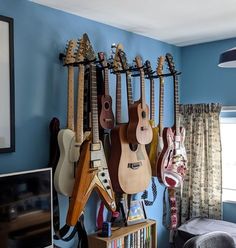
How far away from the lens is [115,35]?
9.65ft

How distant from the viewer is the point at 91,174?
7.27 ft

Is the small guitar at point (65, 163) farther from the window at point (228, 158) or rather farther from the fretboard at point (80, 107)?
the window at point (228, 158)

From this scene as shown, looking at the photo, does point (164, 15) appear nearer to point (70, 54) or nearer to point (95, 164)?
point (70, 54)

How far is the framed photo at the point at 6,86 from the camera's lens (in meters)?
2.11

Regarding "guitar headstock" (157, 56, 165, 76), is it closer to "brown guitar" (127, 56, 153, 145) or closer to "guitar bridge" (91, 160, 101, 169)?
"brown guitar" (127, 56, 153, 145)

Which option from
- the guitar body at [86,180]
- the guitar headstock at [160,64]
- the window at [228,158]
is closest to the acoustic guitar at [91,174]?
the guitar body at [86,180]

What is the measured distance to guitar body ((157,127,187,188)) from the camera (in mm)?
2834

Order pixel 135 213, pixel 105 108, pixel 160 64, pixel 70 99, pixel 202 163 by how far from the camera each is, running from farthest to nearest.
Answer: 1. pixel 202 163
2. pixel 160 64
3. pixel 135 213
4. pixel 105 108
5. pixel 70 99

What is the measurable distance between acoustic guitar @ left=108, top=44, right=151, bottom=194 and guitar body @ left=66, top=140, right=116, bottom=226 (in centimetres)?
14

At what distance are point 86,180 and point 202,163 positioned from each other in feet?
5.48

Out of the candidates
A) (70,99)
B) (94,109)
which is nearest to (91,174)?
(94,109)

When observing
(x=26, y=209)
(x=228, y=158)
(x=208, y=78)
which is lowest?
(x=26, y=209)

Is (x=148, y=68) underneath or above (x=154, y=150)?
above

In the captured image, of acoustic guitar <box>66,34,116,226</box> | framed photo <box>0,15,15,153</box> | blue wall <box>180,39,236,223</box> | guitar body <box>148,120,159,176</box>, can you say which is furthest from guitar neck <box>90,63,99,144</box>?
blue wall <box>180,39,236,223</box>
